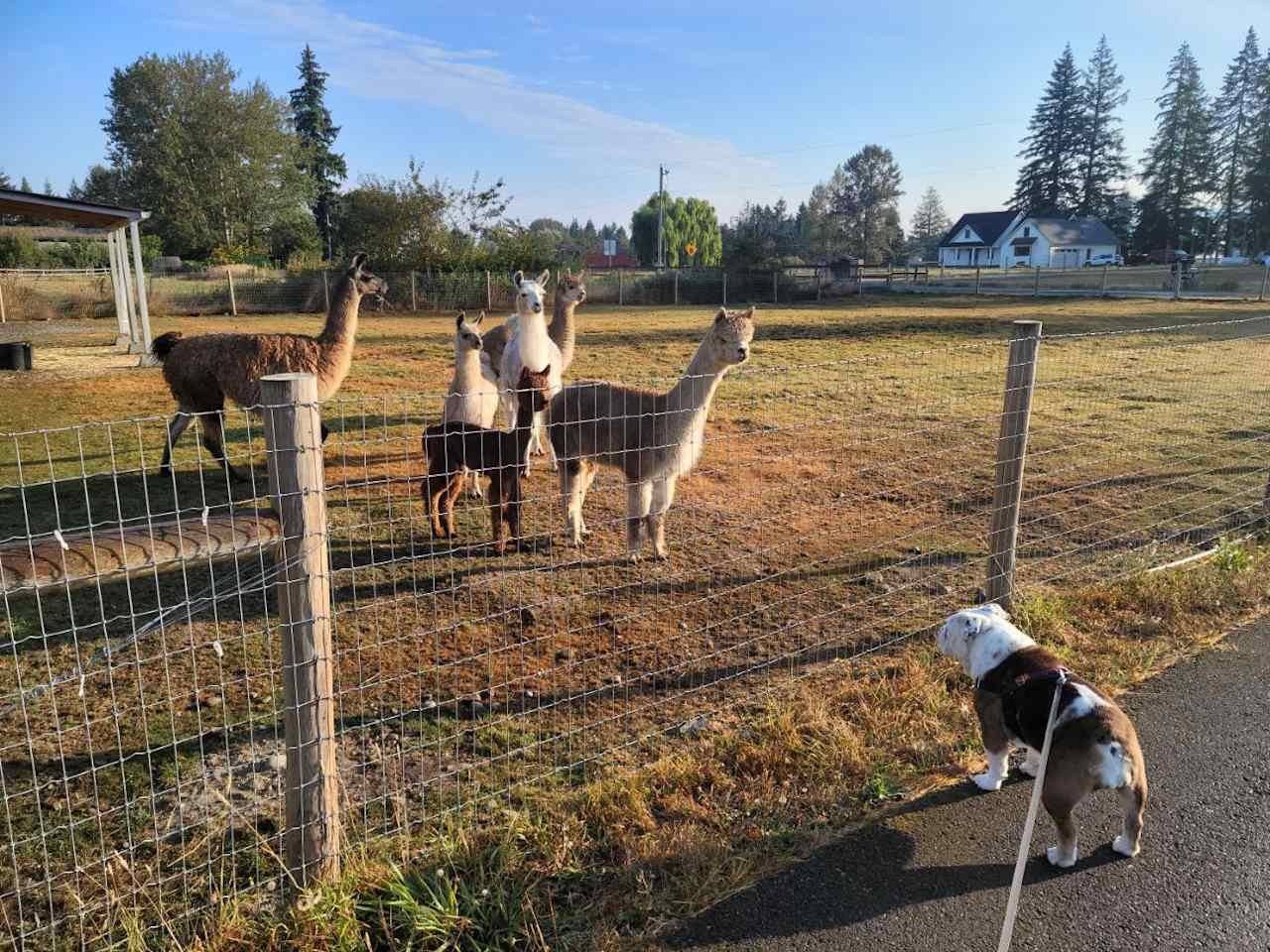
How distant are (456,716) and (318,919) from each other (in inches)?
61.4

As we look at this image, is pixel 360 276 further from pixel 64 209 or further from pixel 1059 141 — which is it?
pixel 1059 141

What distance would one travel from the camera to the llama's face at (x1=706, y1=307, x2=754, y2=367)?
613 centimetres

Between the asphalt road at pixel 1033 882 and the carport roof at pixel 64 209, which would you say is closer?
the asphalt road at pixel 1033 882

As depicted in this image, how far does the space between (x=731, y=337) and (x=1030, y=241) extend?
3052 inches

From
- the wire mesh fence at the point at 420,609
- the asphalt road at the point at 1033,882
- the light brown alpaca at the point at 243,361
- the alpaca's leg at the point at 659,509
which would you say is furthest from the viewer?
the light brown alpaca at the point at 243,361

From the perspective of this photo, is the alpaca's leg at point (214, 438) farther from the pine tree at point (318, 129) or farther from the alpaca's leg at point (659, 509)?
the pine tree at point (318, 129)

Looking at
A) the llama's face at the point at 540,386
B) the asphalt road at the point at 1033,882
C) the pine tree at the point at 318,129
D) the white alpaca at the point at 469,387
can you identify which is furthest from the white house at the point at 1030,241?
the asphalt road at the point at 1033,882

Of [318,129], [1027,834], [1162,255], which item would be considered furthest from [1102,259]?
[1027,834]

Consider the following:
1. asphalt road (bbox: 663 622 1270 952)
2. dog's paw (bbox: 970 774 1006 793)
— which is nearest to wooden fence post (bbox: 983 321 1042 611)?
asphalt road (bbox: 663 622 1270 952)

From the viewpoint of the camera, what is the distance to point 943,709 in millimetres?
4184

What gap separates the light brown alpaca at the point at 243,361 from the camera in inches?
323

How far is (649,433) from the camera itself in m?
6.45

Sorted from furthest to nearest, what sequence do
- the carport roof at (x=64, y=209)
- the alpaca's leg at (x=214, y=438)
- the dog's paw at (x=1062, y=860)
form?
the carport roof at (x=64, y=209), the alpaca's leg at (x=214, y=438), the dog's paw at (x=1062, y=860)

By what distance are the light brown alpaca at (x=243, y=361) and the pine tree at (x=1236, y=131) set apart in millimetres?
82167
